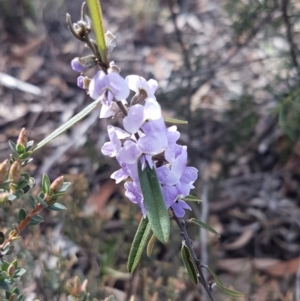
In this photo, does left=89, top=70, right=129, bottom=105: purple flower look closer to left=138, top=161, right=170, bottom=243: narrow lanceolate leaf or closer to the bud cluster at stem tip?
the bud cluster at stem tip

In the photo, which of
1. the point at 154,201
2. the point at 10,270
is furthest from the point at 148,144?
the point at 10,270

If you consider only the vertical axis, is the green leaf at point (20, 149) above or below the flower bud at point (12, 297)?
above

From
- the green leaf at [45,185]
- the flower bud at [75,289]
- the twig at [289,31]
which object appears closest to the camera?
the green leaf at [45,185]

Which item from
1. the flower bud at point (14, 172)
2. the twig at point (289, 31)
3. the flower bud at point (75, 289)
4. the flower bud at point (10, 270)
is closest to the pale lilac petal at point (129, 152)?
the flower bud at point (14, 172)

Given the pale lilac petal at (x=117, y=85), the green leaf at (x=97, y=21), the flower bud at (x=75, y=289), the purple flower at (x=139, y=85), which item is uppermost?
the green leaf at (x=97, y=21)

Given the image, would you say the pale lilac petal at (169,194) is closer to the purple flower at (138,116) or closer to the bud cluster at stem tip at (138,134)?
the bud cluster at stem tip at (138,134)

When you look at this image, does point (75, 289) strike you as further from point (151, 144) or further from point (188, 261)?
point (151, 144)

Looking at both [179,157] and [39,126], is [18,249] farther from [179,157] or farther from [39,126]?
[39,126]
